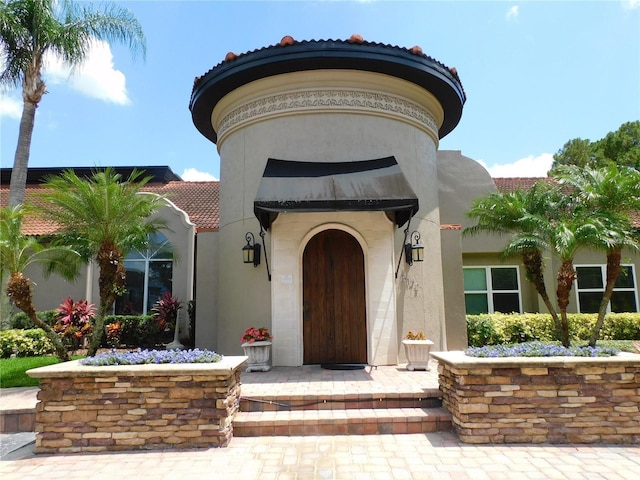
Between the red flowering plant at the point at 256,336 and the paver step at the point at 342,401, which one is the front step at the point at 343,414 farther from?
the red flowering plant at the point at 256,336

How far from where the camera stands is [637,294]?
59.0ft

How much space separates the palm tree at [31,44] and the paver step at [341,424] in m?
12.5

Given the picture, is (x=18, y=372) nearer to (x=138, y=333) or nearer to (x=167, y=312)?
(x=138, y=333)

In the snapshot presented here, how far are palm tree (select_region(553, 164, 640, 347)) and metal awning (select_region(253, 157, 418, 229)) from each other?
146 inches

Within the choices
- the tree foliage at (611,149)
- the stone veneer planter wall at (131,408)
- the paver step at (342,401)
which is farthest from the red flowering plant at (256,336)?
the tree foliage at (611,149)

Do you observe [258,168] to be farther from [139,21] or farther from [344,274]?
[139,21]

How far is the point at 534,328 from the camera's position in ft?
51.0

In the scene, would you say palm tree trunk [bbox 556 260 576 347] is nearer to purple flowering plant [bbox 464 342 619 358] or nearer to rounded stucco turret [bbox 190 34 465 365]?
purple flowering plant [bbox 464 342 619 358]

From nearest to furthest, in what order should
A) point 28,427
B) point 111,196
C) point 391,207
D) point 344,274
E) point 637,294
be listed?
1. point 28,427
2. point 391,207
3. point 111,196
4. point 344,274
5. point 637,294

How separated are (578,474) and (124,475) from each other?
18.6 ft

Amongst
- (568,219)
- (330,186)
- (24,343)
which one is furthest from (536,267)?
(24,343)

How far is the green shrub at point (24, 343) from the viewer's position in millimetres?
13805

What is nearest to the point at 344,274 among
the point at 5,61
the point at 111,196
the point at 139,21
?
the point at 111,196

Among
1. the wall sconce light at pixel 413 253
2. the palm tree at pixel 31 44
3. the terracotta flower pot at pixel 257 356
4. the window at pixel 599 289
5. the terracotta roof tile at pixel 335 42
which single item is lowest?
the terracotta flower pot at pixel 257 356
